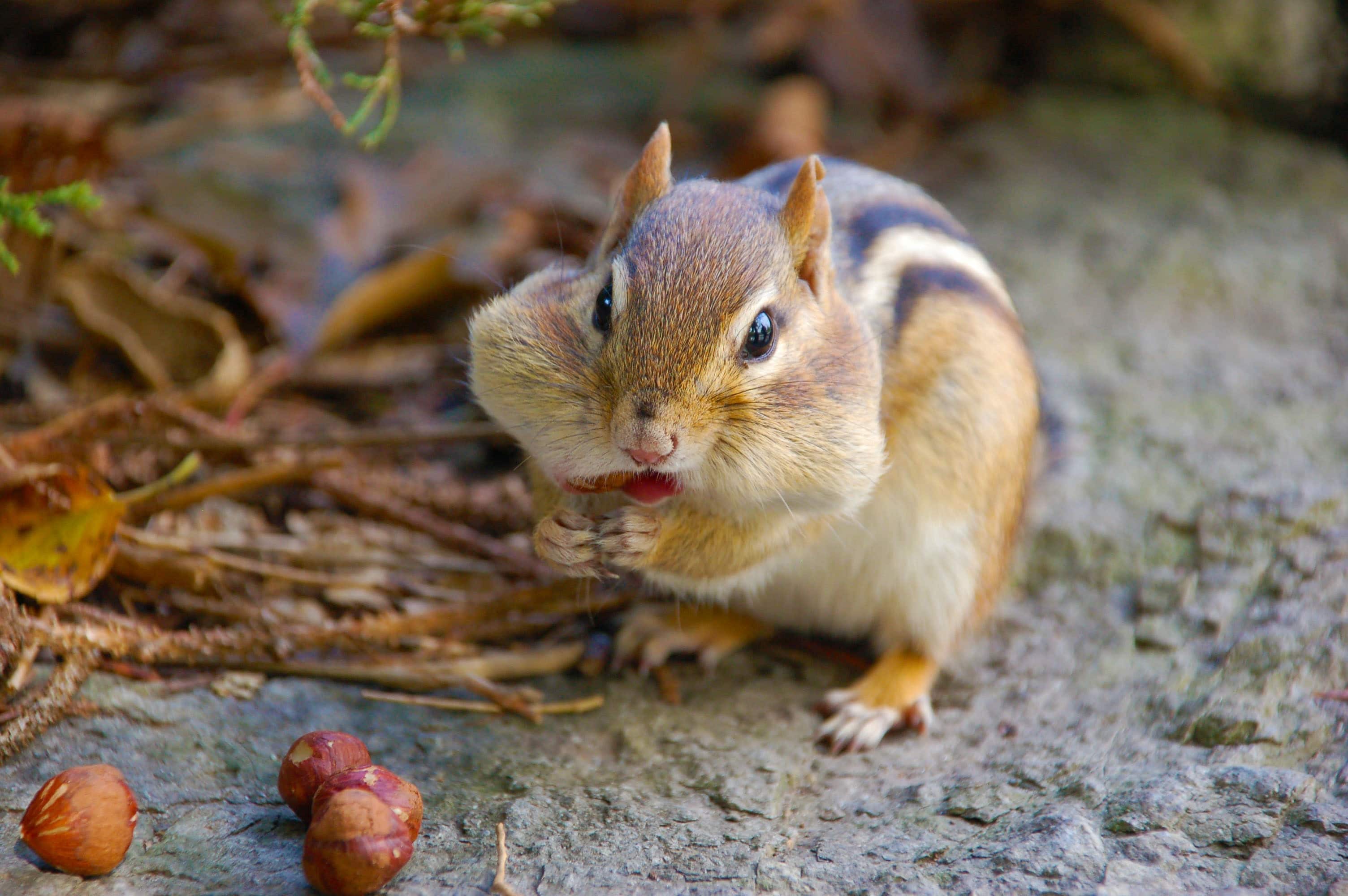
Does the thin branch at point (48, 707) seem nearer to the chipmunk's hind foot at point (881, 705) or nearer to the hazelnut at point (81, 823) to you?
the hazelnut at point (81, 823)

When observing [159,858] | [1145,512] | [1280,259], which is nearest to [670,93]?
[1280,259]

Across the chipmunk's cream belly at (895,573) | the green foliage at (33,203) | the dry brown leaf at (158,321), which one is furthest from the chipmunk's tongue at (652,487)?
the dry brown leaf at (158,321)

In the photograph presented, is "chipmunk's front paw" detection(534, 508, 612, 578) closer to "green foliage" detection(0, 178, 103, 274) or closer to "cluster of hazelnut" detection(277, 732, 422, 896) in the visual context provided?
"cluster of hazelnut" detection(277, 732, 422, 896)

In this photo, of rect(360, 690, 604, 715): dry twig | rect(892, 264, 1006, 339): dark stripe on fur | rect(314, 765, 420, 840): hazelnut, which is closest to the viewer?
rect(314, 765, 420, 840): hazelnut

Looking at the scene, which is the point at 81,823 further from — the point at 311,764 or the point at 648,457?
the point at 648,457

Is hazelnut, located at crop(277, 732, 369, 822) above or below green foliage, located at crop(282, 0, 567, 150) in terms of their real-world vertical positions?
below

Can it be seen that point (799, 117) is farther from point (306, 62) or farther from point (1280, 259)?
point (306, 62)

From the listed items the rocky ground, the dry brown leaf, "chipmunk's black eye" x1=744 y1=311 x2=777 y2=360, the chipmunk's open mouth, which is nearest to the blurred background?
the dry brown leaf

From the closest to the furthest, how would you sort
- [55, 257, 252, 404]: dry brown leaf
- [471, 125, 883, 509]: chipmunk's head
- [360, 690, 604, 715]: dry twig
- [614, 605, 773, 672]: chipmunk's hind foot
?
[471, 125, 883, 509]: chipmunk's head < [360, 690, 604, 715]: dry twig < [614, 605, 773, 672]: chipmunk's hind foot < [55, 257, 252, 404]: dry brown leaf
